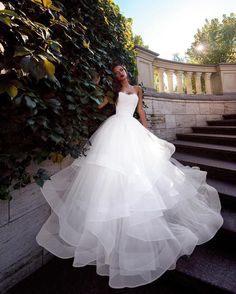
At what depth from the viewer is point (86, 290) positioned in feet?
4.63

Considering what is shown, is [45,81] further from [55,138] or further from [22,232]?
[22,232]

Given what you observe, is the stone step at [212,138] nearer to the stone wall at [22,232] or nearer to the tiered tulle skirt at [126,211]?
the tiered tulle skirt at [126,211]

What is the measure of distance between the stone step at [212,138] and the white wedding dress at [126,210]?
159cm

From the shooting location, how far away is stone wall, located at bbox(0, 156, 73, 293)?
1.44 meters

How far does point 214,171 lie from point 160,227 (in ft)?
4.95

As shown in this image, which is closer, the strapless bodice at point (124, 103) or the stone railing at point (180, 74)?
the strapless bodice at point (124, 103)

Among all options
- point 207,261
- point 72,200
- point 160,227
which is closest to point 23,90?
point 72,200

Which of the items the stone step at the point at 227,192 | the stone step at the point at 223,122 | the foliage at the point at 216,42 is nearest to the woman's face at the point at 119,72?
the stone step at the point at 227,192

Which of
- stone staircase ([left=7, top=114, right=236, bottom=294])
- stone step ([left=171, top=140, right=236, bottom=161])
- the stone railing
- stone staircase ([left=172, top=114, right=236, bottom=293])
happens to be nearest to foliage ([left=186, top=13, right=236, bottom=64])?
the stone railing

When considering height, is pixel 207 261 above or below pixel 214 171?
below

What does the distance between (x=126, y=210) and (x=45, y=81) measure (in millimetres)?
1042

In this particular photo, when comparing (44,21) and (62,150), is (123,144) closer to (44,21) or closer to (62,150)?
(62,150)

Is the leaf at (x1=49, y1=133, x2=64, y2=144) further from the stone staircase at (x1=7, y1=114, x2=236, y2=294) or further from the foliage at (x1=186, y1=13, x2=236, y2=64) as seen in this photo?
the foliage at (x1=186, y1=13, x2=236, y2=64)

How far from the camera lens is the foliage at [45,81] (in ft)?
3.44
